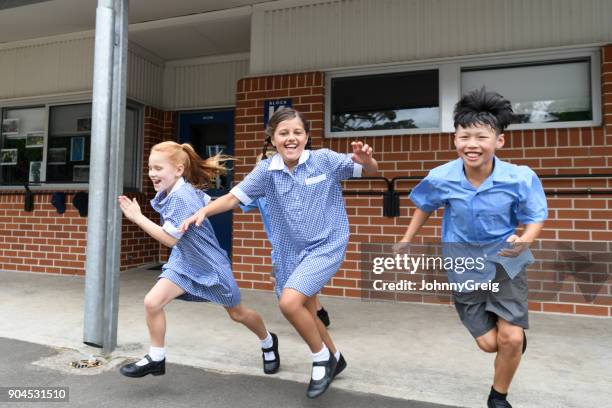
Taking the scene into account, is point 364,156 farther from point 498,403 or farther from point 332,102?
point 332,102

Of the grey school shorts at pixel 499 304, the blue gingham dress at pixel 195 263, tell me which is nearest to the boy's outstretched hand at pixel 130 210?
the blue gingham dress at pixel 195 263

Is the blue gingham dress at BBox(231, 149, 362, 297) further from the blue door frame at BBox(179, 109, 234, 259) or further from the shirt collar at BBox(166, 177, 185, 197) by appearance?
the blue door frame at BBox(179, 109, 234, 259)

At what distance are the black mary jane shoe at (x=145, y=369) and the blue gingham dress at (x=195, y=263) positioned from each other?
16.8 inches

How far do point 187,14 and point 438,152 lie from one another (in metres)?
3.72

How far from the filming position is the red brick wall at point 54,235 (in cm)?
700

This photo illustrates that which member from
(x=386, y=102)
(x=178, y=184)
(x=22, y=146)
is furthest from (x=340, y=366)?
(x=22, y=146)

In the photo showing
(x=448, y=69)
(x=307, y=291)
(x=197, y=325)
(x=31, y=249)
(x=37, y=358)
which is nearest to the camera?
(x=307, y=291)

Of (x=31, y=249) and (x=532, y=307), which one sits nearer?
(x=532, y=307)

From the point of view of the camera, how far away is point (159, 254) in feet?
25.7

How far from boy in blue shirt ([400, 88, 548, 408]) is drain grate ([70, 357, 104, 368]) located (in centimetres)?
249

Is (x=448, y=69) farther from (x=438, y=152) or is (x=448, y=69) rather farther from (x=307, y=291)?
(x=307, y=291)

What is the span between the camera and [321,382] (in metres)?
2.62

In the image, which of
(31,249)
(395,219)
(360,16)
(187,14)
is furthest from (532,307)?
(31,249)

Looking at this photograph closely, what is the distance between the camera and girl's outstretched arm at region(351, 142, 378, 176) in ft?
8.55
